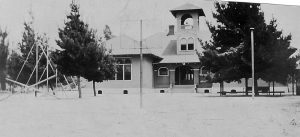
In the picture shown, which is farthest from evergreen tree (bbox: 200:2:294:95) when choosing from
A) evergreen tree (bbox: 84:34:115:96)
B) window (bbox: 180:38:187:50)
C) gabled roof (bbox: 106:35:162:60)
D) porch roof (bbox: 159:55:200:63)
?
evergreen tree (bbox: 84:34:115:96)

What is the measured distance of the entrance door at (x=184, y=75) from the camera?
6.39 metres

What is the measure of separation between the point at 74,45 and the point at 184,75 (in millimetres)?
1776

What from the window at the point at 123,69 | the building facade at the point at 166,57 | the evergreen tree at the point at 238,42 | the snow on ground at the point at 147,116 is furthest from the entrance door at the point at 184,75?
the window at the point at 123,69

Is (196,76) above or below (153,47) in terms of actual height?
below

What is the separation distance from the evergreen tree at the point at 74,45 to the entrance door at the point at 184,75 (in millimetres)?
1439

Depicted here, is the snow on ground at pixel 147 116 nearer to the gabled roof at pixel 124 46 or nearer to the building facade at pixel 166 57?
the building facade at pixel 166 57

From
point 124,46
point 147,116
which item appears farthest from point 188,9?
point 147,116

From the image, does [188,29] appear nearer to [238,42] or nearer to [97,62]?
[238,42]

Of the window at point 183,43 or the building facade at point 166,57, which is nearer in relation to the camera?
the building facade at point 166,57

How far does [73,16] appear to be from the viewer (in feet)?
19.2

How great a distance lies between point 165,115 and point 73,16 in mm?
2005

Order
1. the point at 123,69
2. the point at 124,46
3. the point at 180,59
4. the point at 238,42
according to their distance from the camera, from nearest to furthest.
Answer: the point at 124,46, the point at 123,69, the point at 180,59, the point at 238,42

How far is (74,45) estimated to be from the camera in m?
5.94

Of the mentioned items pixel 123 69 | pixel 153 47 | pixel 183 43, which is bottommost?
pixel 123 69
